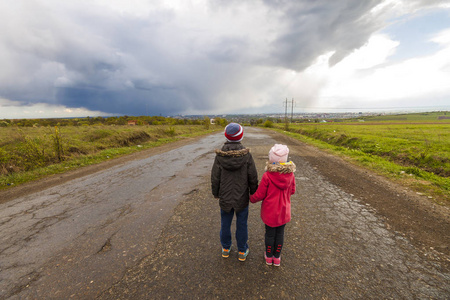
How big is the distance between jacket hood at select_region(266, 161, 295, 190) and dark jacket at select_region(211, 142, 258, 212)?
0.28 metres

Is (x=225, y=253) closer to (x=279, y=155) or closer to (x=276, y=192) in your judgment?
(x=276, y=192)

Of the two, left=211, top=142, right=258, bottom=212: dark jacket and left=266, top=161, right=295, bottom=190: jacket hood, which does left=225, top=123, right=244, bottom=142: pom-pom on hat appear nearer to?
left=211, top=142, right=258, bottom=212: dark jacket

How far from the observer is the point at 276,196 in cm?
255

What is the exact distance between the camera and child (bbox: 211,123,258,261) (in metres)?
2.58

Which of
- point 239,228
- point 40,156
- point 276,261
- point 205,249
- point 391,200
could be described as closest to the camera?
point 276,261

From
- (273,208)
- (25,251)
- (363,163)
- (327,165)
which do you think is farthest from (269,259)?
(363,163)

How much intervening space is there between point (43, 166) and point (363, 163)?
15.1 m

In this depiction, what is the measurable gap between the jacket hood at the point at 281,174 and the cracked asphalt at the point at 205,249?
120 centimetres

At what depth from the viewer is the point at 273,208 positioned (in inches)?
99.4

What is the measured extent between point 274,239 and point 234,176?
3.47 ft

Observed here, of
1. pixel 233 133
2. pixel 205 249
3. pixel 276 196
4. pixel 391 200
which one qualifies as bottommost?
pixel 391 200

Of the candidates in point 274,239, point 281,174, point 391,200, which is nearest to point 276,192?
point 281,174

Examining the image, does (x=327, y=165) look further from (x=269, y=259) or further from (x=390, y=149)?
(x=269, y=259)

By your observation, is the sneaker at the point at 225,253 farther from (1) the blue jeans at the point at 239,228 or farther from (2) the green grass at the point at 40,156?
(2) the green grass at the point at 40,156
